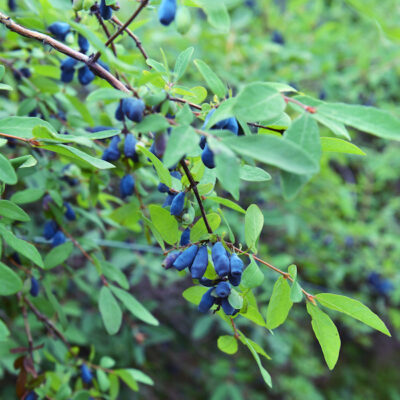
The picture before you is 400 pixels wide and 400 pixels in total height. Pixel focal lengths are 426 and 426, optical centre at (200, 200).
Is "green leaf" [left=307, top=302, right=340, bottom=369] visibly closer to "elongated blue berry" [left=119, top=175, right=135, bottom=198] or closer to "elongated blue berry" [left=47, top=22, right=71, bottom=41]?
"elongated blue berry" [left=119, top=175, right=135, bottom=198]

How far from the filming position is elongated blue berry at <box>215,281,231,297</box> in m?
0.64

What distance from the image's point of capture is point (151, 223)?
0.75m

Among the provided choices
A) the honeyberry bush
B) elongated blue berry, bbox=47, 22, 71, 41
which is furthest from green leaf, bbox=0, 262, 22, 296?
elongated blue berry, bbox=47, 22, 71, 41

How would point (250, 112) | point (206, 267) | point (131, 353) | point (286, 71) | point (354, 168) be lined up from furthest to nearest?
point (354, 168), point (286, 71), point (131, 353), point (206, 267), point (250, 112)

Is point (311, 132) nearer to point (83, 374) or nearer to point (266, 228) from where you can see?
point (83, 374)

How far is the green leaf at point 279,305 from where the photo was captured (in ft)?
2.24

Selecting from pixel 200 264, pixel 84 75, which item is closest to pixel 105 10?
pixel 84 75

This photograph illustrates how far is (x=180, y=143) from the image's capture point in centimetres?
50

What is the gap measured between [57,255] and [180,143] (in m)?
0.59

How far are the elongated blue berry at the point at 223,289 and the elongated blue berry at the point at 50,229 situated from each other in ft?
1.75

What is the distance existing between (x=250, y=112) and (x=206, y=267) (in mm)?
261

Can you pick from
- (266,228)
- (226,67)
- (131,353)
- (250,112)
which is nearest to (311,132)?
(250,112)

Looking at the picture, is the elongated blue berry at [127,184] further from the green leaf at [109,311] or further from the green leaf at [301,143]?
the green leaf at [301,143]

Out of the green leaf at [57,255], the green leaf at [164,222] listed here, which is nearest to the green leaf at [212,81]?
the green leaf at [164,222]
